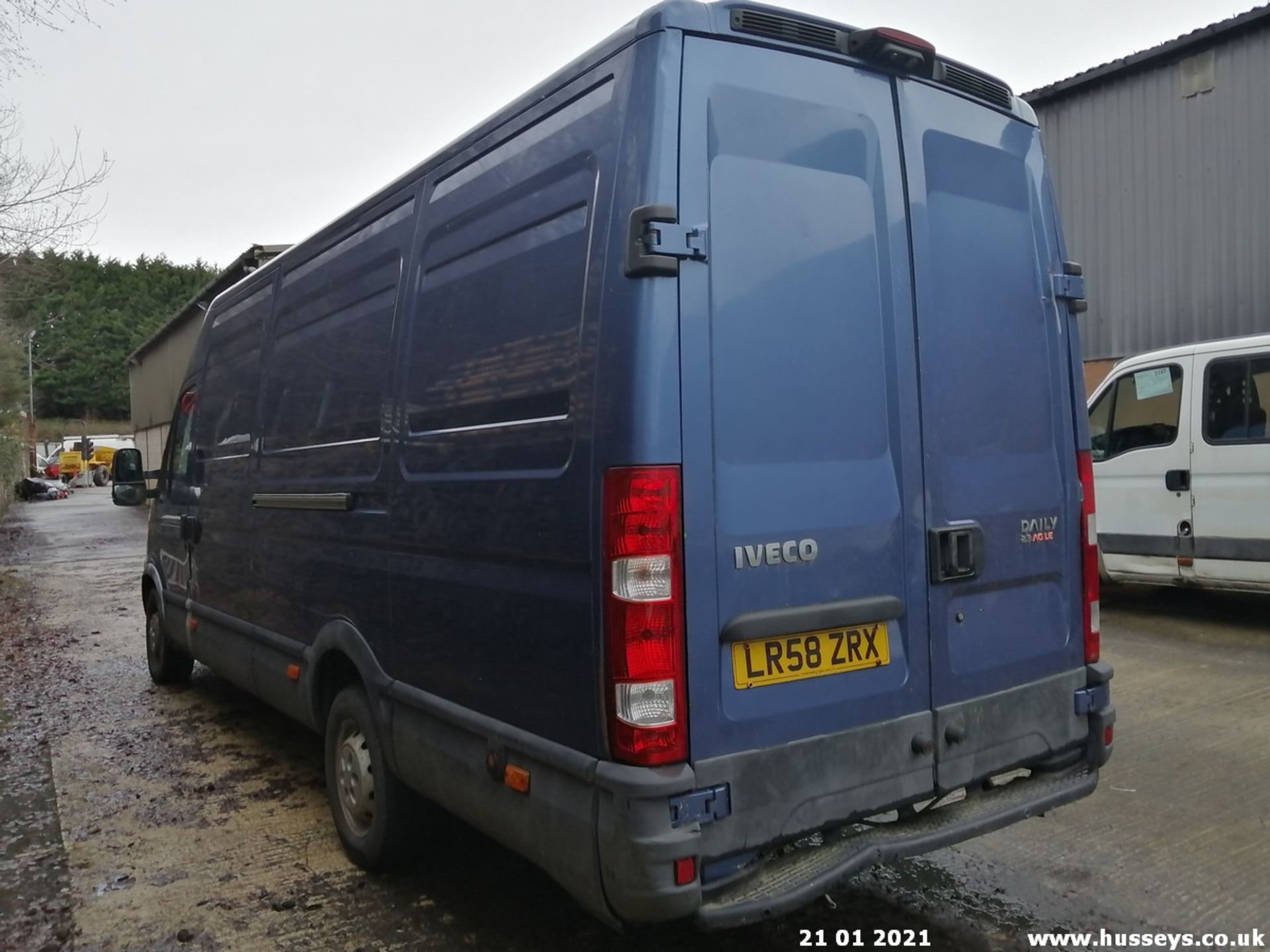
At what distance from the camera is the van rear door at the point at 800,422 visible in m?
2.52

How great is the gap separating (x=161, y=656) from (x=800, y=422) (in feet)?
19.4

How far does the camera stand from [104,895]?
374 cm

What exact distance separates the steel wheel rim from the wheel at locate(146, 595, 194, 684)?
3.57 m

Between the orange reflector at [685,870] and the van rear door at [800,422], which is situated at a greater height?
the van rear door at [800,422]

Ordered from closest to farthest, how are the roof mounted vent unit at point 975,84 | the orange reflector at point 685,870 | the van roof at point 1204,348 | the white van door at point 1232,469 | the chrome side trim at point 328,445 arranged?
the orange reflector at point 685,870 < the roof mounted vent unit at point 975,84 < the chrome side trim at point 328,445 < the white van door at point 1232,469 < the van roof at point 1204,348

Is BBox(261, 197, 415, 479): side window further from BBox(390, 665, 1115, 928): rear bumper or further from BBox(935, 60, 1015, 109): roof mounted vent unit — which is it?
BBox(935, 60, 1015, 109): roof mounted vent unit

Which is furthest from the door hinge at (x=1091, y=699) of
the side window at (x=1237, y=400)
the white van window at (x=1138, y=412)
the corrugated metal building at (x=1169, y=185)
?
the corrugated metal building at (x=1169, y=185)

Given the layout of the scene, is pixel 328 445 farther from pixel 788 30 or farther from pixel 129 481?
pixel 129 481

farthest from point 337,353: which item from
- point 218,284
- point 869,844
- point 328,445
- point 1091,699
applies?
point 218,284

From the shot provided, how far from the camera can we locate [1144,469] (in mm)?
8141

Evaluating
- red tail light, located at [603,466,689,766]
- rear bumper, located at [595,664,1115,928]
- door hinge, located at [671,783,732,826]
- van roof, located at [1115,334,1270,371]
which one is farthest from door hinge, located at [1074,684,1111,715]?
van roof, located at [1115,334,1270,371]

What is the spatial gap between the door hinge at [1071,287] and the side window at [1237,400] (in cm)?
477

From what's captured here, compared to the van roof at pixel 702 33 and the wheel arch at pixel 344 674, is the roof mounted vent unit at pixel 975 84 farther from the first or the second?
the wheel arch at pixel 344 674

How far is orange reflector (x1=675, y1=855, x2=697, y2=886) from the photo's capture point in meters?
2.38
